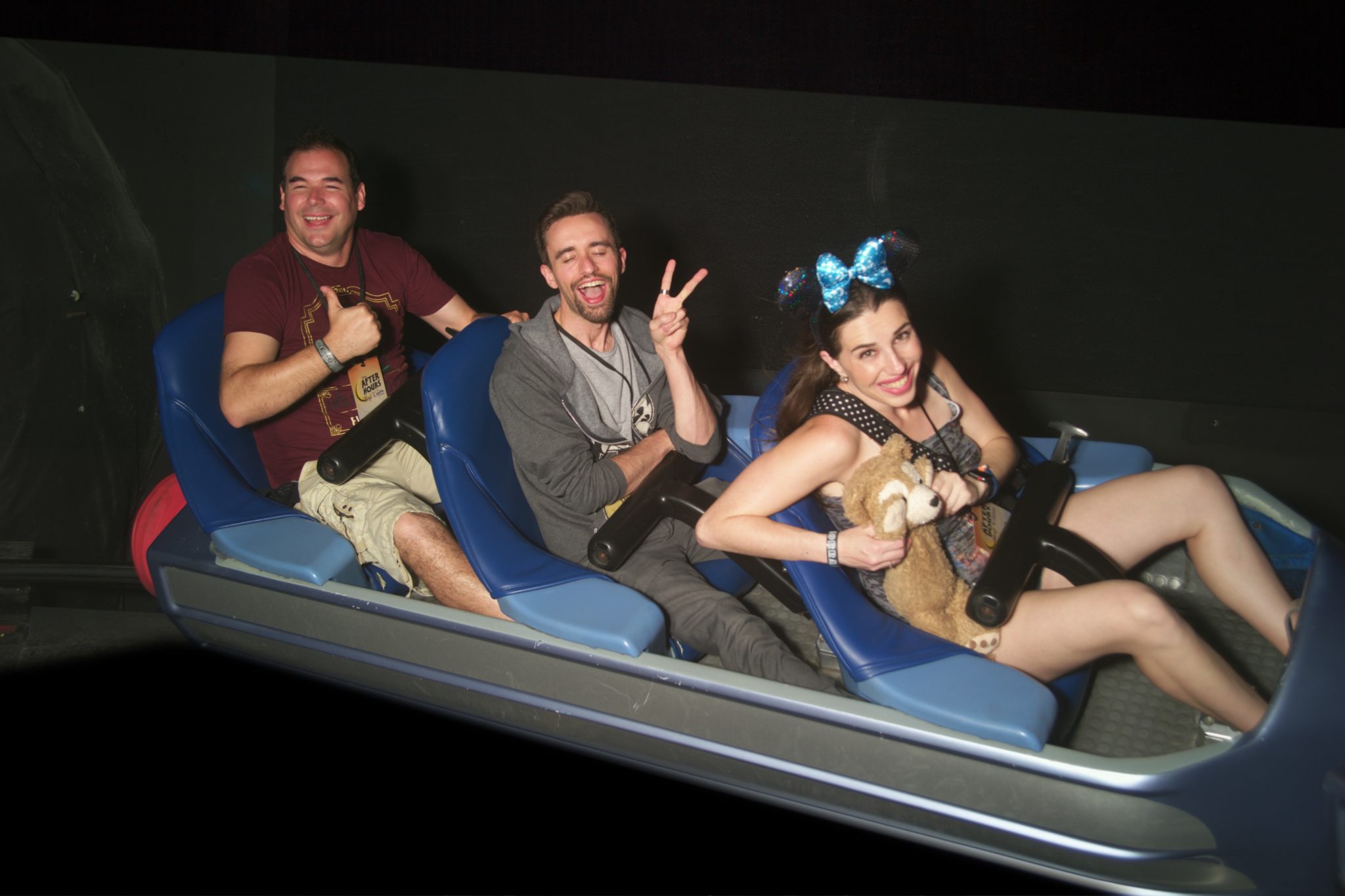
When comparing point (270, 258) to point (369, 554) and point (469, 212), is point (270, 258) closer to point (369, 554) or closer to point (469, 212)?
point (369, 554)

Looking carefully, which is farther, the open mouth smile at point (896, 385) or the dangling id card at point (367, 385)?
the dangling id card at point (367, 385)

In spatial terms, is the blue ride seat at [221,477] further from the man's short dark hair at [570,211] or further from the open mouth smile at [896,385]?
the open mouth smile at [896,385]

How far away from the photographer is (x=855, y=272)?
1.66 metres

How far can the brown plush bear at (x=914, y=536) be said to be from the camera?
1.56m

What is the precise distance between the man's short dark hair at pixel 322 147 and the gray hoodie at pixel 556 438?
0.65 metres

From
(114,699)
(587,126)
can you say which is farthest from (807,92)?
(114,699)

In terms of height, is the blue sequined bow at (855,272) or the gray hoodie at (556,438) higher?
the blue sequined bow at (855,272)

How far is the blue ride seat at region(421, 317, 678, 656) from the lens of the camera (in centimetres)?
176

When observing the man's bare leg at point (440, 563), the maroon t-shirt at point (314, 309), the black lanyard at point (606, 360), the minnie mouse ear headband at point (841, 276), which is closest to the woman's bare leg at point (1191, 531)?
the minnie mouse ear headband at point (841, 276)

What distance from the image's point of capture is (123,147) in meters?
3.17

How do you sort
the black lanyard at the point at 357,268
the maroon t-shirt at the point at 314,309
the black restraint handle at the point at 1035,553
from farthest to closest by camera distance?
the black lanyard at the point at 357,268 → the maroon t-shirt at the point at 314,309 → the black restraint handle at the point at 1035,553

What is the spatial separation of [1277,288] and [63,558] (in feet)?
12.7

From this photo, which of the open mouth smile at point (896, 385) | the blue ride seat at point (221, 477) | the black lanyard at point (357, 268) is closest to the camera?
the open mouth smile at point (896, 385)

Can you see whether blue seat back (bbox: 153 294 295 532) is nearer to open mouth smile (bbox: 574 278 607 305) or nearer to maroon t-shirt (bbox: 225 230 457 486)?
maroon t-shirt (bbox: 225 230 457 486)
